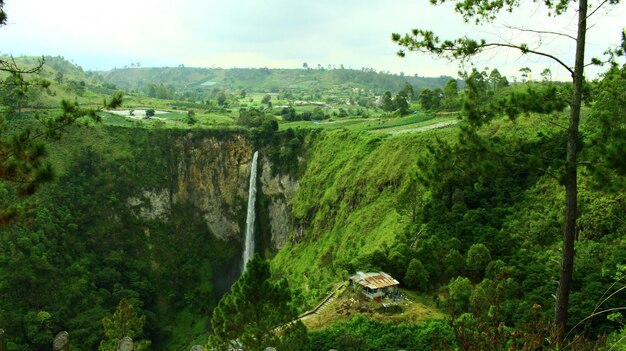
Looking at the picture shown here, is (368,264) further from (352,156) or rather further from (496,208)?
(352,156)

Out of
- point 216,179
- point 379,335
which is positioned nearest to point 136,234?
point 216,179

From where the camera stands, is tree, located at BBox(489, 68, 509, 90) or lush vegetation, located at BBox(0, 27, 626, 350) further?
tree, located at BBox(489, 68, 509, 90)

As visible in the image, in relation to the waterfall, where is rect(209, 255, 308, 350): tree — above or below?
above

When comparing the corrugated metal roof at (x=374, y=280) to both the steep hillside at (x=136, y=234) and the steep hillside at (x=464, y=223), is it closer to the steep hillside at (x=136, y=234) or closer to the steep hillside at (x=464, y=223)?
the steep hillside at (x=464, y=223)

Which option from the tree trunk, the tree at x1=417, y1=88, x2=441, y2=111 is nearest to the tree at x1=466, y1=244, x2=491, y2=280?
the tree trunk

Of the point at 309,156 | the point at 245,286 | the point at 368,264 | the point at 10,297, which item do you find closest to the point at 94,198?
the point at 10,297

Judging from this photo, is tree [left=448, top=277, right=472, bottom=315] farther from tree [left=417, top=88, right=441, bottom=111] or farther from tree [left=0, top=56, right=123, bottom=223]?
tree [left=417, top=88, right=441, bottom=111]
